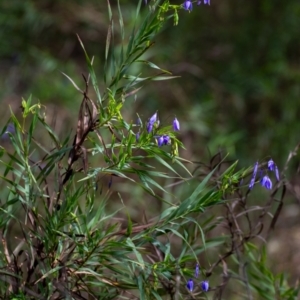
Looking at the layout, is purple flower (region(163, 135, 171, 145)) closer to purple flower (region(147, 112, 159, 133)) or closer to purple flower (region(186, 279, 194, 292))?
purple flower (region(147, 112, 159, 133))

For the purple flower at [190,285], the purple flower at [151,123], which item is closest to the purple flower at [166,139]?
the purple flower at [151,123]

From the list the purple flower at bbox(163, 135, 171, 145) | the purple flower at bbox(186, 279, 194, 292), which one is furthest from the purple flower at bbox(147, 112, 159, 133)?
the purple flower at bbox(186, 279, 194, 292)

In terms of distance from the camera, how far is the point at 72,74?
3.78 m

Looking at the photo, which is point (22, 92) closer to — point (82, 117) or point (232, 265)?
point (232, 265)

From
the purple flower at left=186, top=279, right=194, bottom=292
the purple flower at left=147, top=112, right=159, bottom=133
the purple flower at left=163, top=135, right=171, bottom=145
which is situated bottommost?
the purple flower at left=186, top=279, right=194, bottom=292

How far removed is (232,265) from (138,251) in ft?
6.41

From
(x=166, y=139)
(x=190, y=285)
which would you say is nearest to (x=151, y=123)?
(x=166, y=139)

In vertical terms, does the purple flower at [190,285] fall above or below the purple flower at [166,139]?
below

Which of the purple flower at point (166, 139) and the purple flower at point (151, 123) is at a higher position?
the purple flower at point (151, 123)

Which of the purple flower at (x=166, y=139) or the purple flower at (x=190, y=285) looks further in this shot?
the purple flower at (x=190, y=285)

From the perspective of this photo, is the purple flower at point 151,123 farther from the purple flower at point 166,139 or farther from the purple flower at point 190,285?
the purple flower at point 190,285

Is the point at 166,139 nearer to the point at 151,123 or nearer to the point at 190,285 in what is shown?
the point at 151,123

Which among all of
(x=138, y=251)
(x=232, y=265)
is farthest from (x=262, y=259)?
(x=232, y=265)

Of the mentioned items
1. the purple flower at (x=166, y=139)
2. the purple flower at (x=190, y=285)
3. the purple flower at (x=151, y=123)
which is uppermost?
the purple flower at (x=151, y=123)
